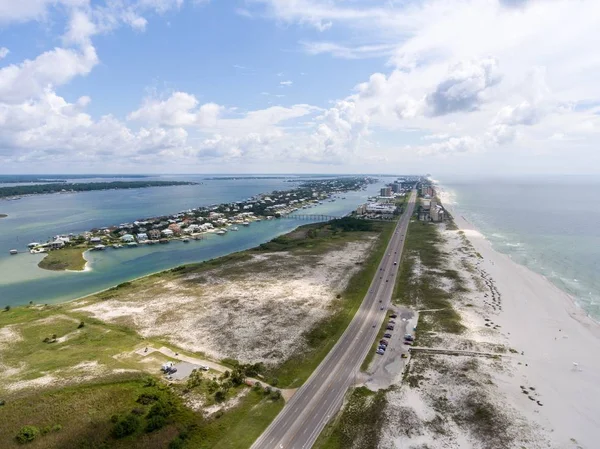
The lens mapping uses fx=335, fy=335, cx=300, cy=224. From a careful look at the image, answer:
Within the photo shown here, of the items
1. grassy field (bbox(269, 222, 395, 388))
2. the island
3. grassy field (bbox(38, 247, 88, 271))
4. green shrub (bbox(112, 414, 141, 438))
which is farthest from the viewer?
the island

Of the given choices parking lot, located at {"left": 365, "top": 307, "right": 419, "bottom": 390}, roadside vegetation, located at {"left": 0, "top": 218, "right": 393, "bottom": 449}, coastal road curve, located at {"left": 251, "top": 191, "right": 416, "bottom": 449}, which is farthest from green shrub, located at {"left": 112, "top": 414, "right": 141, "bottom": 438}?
parking lot, located at {"left": 365, "top": 307, "right": 419, "bottom": 390}

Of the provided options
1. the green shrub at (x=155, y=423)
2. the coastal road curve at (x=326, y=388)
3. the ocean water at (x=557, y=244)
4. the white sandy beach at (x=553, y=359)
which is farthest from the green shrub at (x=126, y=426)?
the ocean water at (x=557, y=244)

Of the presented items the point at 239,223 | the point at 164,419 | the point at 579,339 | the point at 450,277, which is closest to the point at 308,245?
the point at 450,277

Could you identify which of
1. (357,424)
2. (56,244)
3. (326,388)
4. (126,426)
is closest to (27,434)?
(126,426)

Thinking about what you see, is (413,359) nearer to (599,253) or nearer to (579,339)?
(579,339)

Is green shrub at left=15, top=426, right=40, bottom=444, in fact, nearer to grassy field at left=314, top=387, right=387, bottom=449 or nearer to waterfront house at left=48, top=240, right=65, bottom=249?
grassy field at left=314, top=387, right=387, bottom=449

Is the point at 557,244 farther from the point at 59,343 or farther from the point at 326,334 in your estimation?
the point at 59,343

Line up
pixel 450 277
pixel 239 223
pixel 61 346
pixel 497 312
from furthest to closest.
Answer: pixel 239 223
pixel 450 277
pixel 497 312
pixel 61 346
